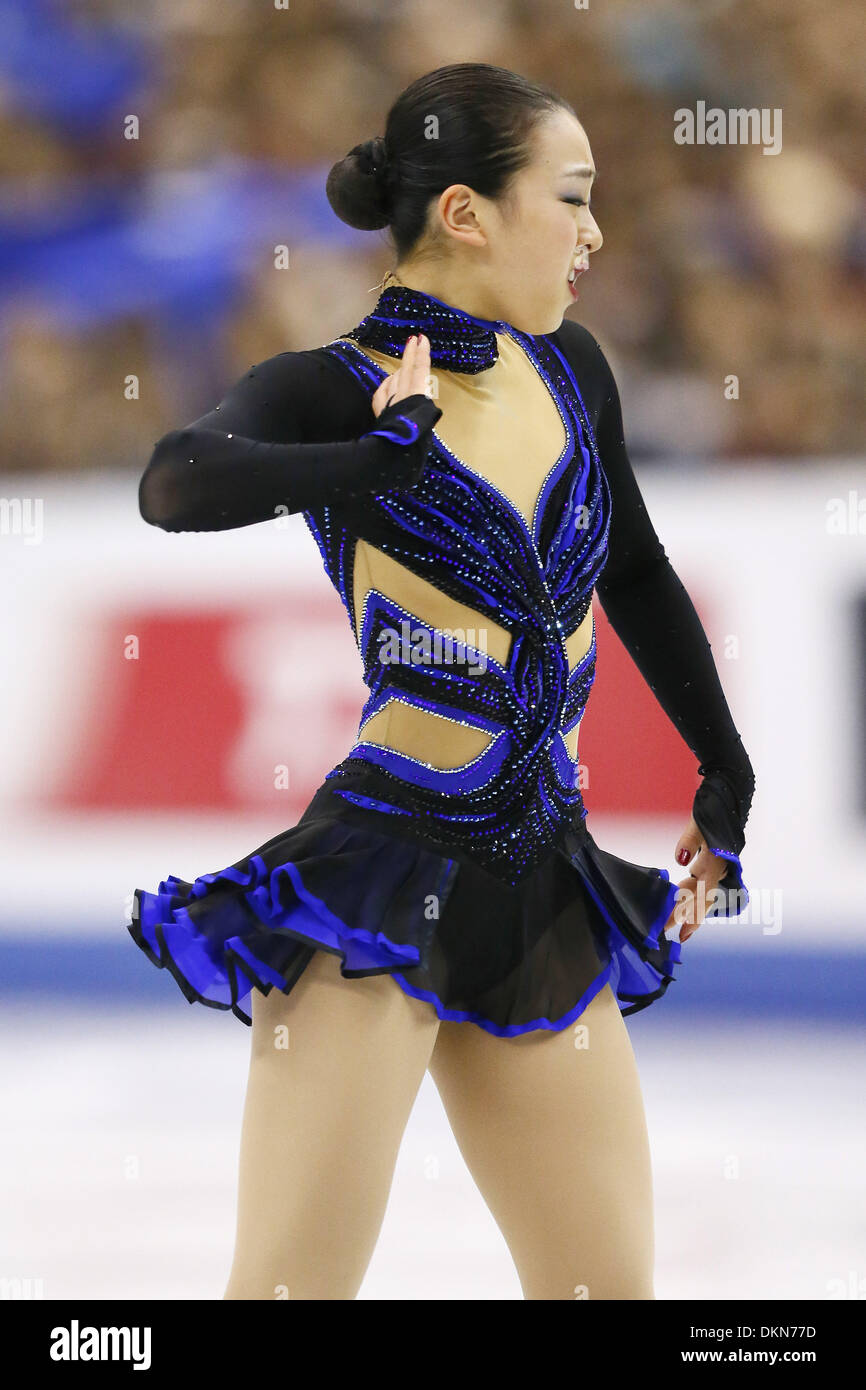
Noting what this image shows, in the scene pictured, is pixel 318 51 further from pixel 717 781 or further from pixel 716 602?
pixel 717 781

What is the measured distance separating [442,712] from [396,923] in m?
0.21

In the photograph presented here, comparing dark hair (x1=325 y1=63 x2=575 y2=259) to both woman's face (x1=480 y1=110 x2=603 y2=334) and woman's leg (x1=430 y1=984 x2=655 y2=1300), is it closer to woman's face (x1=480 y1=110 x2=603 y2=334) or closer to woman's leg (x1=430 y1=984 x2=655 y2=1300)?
woman's face (x1=480 y1=110 x2=603 y2=334)

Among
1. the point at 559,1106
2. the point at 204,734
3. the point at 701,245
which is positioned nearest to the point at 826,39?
the point at 701,245

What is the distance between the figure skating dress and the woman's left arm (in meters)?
0.11

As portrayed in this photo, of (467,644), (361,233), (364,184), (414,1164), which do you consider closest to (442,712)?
(467,644)

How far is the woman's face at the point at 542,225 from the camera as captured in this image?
1630mm

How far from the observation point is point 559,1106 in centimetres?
159

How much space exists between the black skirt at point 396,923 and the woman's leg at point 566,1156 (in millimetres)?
35

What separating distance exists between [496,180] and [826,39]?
3.68 m

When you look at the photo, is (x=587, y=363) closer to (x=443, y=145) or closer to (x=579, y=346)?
(x=579, y=346)

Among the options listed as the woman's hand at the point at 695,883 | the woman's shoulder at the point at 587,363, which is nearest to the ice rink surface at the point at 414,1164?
the woman's hand at the point at 695,883

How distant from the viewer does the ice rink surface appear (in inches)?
98.5

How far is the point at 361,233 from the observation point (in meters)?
4.71

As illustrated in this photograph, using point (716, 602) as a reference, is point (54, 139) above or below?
above
